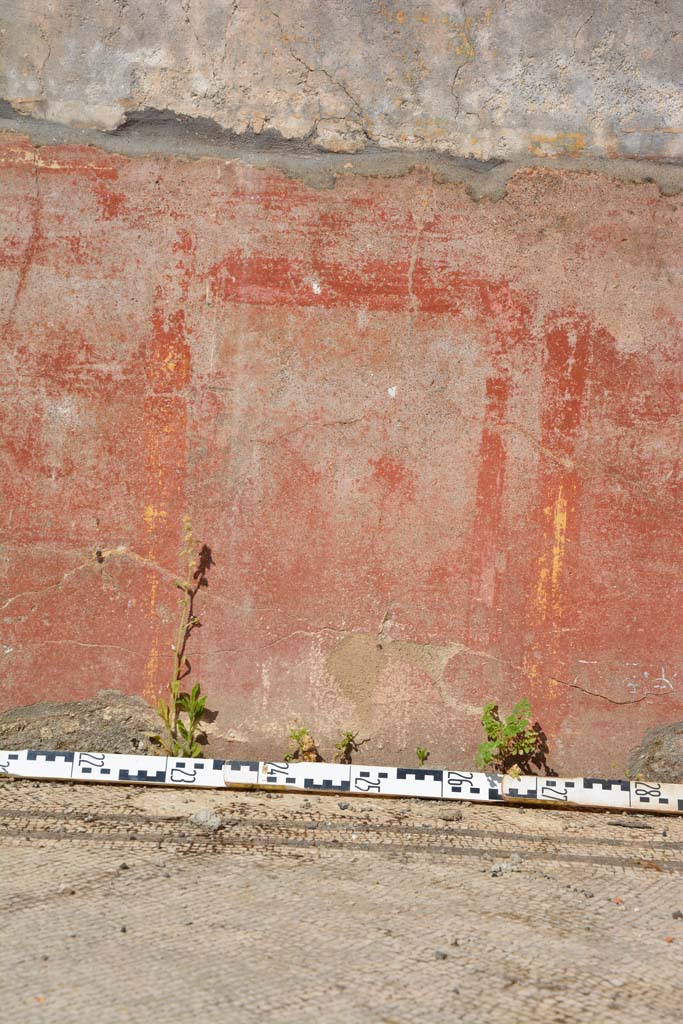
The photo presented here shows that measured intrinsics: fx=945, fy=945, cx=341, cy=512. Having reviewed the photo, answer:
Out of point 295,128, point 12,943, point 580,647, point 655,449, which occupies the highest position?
point 295,128

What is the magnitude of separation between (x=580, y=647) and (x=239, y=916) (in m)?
2.13

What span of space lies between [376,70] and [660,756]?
11.1ft

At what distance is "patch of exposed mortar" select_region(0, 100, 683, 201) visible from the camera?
4.29m

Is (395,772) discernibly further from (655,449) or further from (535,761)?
(655,449)

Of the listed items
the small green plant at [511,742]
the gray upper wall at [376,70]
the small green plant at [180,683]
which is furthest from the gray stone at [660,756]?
the gray upper wall at [376,70]

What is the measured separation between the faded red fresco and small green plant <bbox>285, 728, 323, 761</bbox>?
0.08 meters

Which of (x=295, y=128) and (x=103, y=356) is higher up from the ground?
(x=295, y=128)

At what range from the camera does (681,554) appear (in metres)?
4.35

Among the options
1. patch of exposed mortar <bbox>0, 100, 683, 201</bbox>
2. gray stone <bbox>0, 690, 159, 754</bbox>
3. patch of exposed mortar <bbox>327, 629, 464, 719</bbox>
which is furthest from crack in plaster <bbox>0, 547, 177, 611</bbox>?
patch of exposed mortar <bbox>0, 100, 683, 201</bbox>

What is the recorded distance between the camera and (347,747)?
14.1ft

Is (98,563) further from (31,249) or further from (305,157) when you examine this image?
(305,157)

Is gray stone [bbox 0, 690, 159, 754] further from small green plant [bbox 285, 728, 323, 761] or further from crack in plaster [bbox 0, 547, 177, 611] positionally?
small green plant [bbox 285, 728, 323, 761]

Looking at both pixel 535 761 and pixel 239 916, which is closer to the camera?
pixel 239 916

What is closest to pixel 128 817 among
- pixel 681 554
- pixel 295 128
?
pixel 681 554
